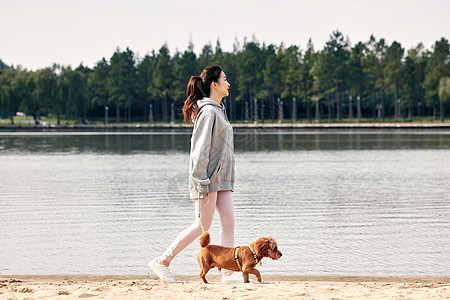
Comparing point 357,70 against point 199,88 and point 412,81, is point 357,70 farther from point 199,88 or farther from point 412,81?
point 199,88

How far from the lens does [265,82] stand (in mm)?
111312

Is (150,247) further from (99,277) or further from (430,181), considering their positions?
(430,181)

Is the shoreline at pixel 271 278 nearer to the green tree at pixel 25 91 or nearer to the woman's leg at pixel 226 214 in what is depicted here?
the woman's leg at pixel 226 214

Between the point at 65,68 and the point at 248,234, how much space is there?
329 feet

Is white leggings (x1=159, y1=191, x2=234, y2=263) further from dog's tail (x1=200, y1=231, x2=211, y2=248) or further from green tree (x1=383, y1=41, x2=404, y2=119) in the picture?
green tree (x1=383, y1=41, x2=404, y2=119)

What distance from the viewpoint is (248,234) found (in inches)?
353

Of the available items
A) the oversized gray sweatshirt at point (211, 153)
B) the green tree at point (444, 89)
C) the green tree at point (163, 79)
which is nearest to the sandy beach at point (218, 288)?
the oversized gray sweatshirt at point (211, 153)

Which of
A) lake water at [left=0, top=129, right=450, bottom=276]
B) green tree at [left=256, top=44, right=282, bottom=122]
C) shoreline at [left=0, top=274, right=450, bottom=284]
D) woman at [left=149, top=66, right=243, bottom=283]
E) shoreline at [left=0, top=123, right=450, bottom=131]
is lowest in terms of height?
shoreline at [left=0, top=123, right=450, bottom=131]

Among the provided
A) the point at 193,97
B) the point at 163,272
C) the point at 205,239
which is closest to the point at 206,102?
the point at 193,97

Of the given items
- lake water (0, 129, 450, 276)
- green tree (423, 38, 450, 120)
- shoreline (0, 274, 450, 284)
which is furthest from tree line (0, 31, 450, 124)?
shoreline (0, 274, 450, 284)

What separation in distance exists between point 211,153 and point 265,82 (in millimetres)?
106684

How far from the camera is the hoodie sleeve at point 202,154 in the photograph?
5395 millimetres

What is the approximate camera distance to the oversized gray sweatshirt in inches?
213

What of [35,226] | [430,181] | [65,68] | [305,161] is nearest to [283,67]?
[65,68]
